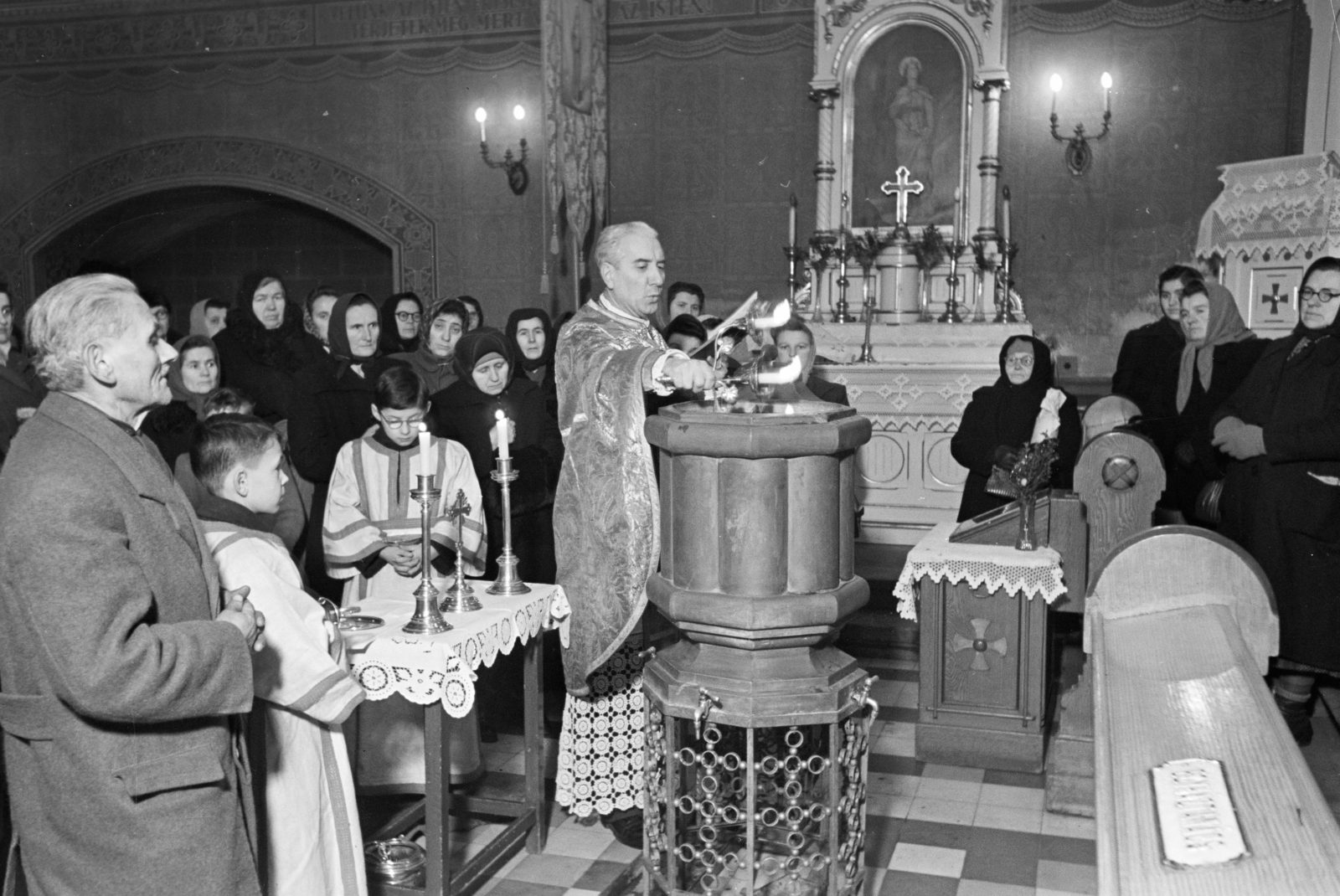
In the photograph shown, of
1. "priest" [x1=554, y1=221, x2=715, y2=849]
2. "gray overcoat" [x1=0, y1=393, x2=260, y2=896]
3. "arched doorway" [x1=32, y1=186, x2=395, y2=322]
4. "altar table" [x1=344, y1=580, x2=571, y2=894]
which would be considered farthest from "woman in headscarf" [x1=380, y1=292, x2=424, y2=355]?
"arched doorway" [x1=32, y1=186, x2=395, y2=322]

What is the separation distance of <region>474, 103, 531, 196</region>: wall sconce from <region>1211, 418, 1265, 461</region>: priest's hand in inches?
249

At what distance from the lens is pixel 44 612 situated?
1854mm

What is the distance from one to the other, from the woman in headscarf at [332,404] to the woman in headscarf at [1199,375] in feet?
11.2

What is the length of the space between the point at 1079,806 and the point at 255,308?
3781mm

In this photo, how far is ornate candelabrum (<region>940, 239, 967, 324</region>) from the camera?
8.09 metres

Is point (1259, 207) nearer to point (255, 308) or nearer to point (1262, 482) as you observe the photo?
point (1262, 482)

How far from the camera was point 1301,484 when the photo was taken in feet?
14.3

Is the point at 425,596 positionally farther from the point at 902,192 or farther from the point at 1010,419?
the point at 902,192

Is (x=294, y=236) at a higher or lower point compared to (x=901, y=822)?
higher

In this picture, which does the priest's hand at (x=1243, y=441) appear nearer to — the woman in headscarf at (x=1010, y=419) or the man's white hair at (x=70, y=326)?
the woman in headscarf at (x=1010, y=419)

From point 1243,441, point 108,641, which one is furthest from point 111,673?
point 1243,441

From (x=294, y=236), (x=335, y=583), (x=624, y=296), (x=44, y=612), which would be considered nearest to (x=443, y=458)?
(x=624, y=296)

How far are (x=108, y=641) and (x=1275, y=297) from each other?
20.2 ft

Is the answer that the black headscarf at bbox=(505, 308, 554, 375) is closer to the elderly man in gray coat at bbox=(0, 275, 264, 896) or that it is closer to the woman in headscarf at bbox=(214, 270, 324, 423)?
the woman in headscarf at bbox=(214, 270, 324, 423)
